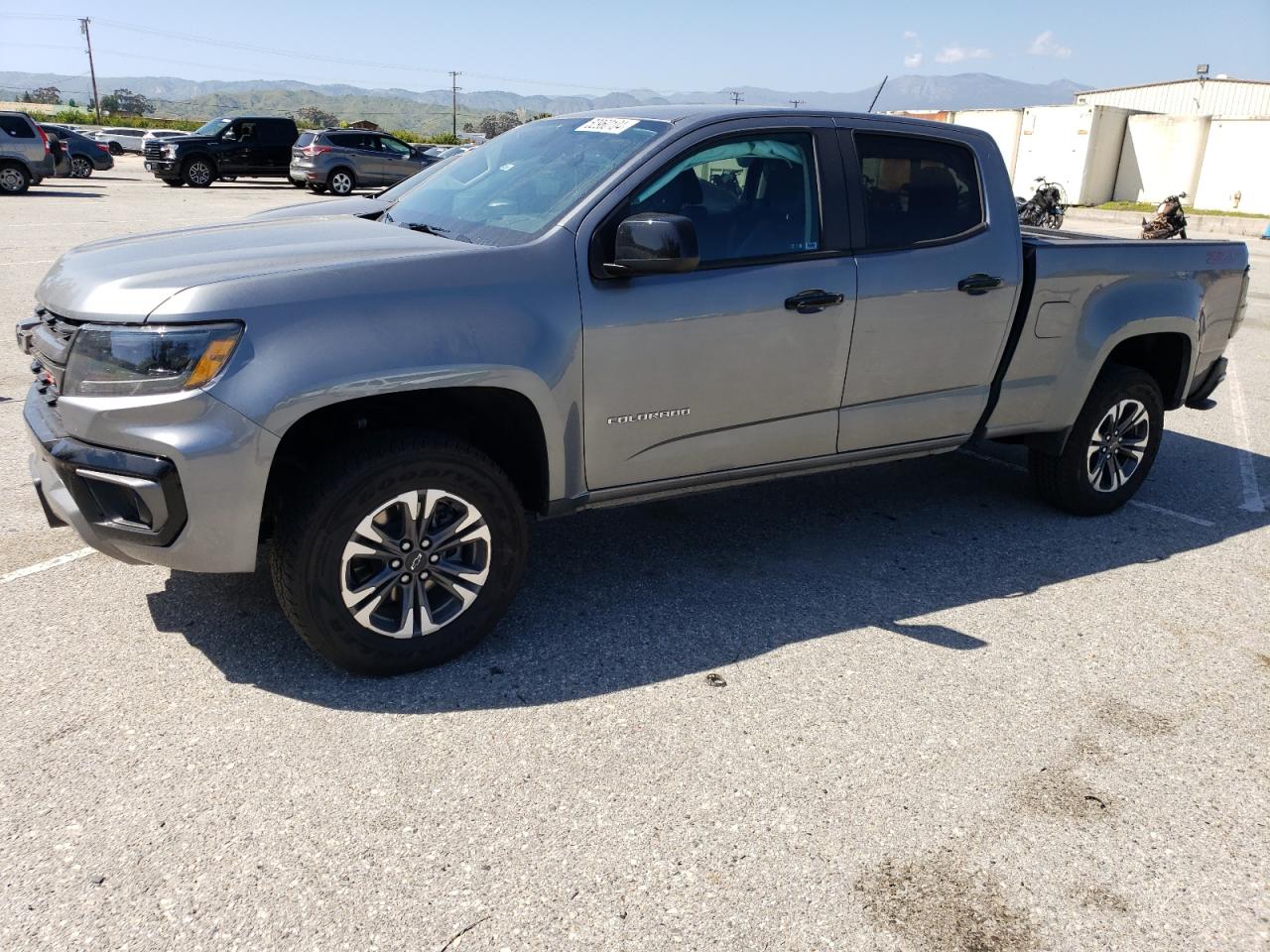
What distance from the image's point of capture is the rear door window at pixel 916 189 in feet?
14.0

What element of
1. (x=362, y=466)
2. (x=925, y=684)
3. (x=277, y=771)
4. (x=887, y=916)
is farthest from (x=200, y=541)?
(x=925, y=684)

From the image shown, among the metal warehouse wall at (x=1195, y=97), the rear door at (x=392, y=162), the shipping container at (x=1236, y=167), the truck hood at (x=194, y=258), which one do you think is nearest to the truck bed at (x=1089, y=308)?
the truck hood at (x=194, y=258)

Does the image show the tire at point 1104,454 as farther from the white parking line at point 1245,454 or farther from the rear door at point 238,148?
the rear door at point 238,148

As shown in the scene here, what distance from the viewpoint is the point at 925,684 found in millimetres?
3637

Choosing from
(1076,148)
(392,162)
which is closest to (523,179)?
(392,162)

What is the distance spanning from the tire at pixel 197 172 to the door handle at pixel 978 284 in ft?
83.8

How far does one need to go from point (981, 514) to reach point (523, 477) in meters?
2.75

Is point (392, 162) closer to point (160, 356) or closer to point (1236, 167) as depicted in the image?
point (1236, 167)

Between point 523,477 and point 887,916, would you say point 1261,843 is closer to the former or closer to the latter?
point 887,916

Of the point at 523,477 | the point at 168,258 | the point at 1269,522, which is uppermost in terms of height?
the point at 168,258

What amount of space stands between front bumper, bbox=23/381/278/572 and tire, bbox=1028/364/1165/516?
3.91 m

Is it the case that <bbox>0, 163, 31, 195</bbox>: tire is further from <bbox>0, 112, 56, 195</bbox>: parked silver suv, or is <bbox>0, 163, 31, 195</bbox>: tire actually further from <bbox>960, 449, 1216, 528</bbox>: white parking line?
<bbox>960, 449, 1216, 528</bbox>: white parking line

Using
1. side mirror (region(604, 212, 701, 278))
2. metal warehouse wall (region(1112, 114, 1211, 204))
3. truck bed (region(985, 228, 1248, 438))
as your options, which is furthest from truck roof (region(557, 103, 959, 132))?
metal warehouse wall (region(1112, 114, 1211, 204))

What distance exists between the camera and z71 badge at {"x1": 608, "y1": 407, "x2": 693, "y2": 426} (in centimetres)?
373
